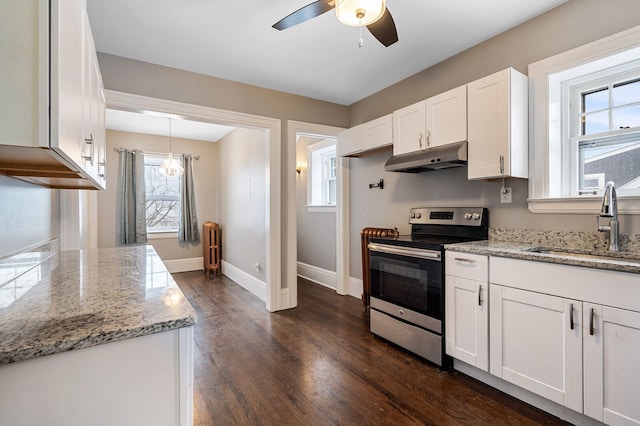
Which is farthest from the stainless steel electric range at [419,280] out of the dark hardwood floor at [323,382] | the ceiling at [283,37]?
the ceiling at [283,37]

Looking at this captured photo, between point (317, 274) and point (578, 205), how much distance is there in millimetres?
3431

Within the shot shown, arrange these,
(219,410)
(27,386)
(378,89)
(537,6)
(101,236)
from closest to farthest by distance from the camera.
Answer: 1. (27,386)
2. (219,410)
3. (537,6)
4. (378,89)
5. (101,236)

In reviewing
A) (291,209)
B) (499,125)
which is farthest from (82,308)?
(291,209)

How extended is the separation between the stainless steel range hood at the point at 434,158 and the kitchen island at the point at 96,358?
211cm

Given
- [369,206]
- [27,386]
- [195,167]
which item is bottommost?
[27,386]

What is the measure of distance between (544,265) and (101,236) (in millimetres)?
5996

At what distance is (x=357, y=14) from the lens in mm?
1562

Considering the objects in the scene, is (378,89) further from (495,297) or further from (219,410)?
(219,410)

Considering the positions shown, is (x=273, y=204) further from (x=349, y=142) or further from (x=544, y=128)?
(x=544, y=128)

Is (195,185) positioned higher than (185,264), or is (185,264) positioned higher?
(195,185)

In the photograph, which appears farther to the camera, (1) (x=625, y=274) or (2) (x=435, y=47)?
(2) (x=435, y=47)

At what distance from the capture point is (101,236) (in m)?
5.12

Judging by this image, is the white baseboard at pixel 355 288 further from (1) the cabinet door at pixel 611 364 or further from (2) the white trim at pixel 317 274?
(1) the cabinet door at pixel 611 364

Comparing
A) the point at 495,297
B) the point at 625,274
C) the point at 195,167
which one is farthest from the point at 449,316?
the point at 195,167
